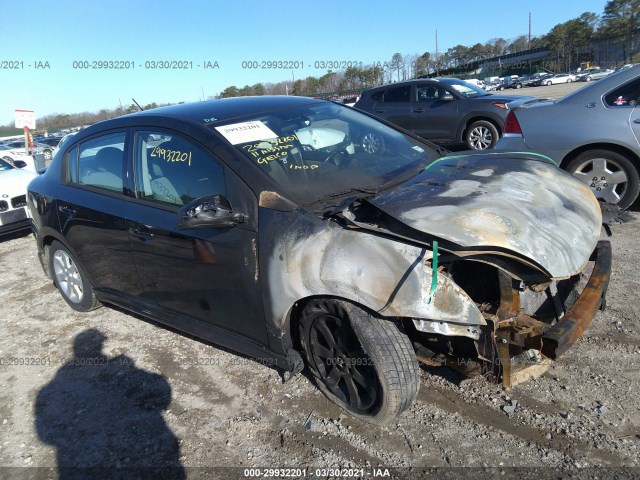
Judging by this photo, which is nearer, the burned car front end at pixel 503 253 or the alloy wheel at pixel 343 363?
the burned car front end at pixel 503 253

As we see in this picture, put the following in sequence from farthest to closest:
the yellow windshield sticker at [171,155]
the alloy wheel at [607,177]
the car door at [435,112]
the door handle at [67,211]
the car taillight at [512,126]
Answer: the car door at [435,112]
the car taillight at [512,126]
the alloy wheel at [607,177]
the door handle at [67,211]
the yellow windshield sticker at [171,155]

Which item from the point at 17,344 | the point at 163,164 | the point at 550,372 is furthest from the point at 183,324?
the point at 550,372

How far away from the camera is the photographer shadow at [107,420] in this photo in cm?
258

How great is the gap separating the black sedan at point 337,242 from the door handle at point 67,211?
30 cm

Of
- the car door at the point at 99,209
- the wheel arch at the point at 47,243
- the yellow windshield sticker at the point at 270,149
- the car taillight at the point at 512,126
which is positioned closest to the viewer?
the yellow windshield sticker at the point at 270,149

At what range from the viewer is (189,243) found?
2.93 m

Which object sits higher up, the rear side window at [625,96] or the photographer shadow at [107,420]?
the rear side window at [625,96]

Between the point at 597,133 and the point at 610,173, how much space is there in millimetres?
446

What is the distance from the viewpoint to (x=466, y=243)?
2125 mm

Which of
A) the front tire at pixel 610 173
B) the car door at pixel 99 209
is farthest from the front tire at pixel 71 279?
the front tire at pixel 610 173

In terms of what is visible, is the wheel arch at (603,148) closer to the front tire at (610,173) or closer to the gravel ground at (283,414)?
the front tire at (610,173)

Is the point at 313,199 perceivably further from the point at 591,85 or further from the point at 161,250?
the point at 591,85

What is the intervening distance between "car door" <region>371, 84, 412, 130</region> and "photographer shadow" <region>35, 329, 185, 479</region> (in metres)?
8.65

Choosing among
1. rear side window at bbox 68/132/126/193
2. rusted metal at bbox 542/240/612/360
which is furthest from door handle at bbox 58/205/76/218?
rusted metal at bbox 542/240/612/360
